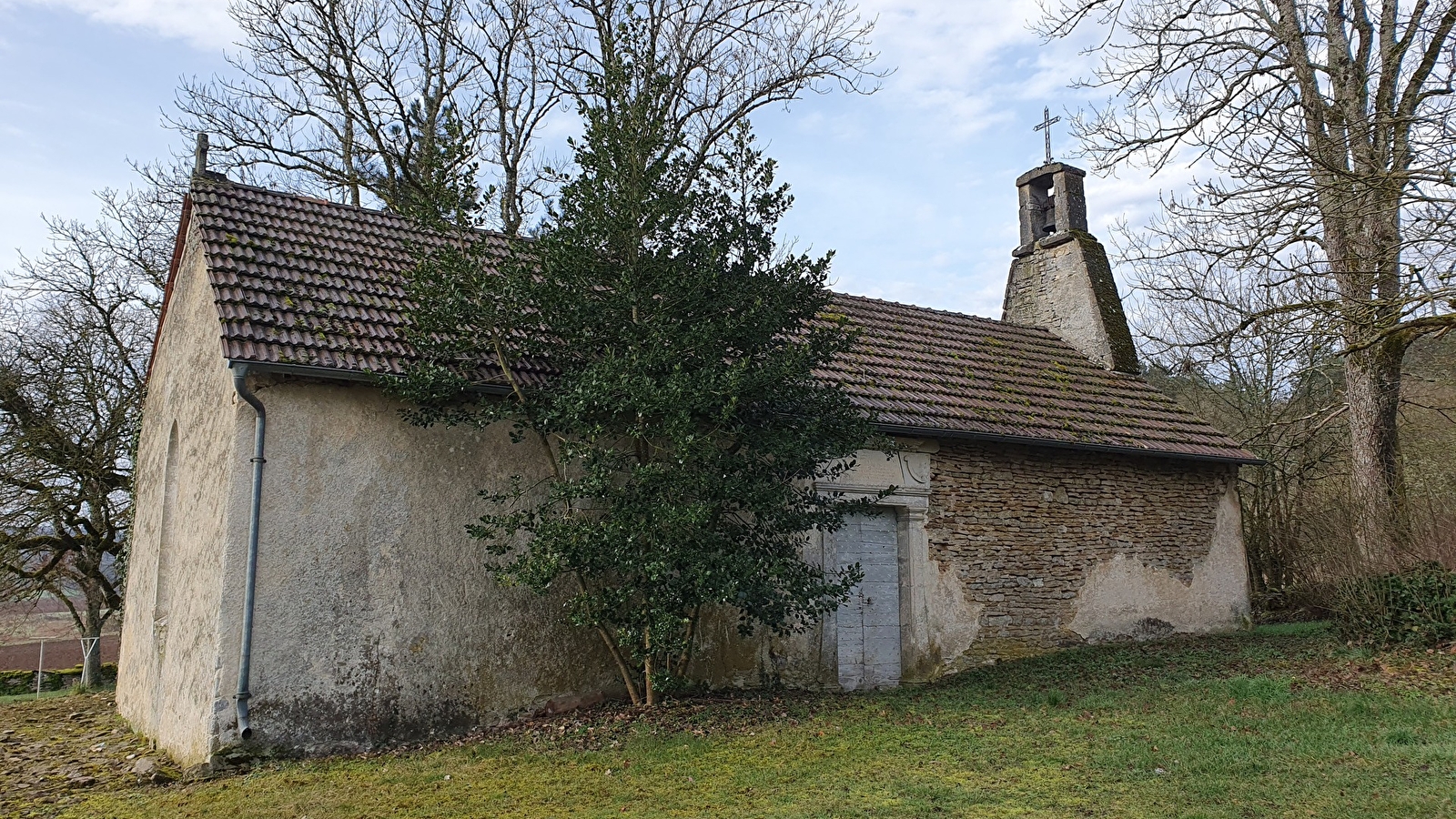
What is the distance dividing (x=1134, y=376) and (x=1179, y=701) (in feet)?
25.3

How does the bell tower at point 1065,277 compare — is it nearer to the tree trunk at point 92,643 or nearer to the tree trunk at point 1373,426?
the tree trunk at point 1373,426

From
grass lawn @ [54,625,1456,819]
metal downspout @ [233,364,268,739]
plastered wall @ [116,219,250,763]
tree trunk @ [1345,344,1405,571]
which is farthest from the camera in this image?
tree trunk @ [1345,344,1405,571]

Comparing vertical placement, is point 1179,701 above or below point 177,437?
below

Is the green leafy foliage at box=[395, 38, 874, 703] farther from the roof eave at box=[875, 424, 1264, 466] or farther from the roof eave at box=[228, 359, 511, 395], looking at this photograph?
the roof eave at box=[875, 424, 1264, 466]

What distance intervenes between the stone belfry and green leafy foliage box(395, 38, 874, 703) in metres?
7.84

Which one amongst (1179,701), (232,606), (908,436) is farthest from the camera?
(908,436)

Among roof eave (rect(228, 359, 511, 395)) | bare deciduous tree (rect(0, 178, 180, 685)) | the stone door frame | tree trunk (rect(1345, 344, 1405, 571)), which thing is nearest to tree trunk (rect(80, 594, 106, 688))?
bare deciduous tree (rect(0, 178, 180, 685))

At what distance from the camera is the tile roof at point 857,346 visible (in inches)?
317

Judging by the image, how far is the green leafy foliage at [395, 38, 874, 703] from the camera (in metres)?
7.49

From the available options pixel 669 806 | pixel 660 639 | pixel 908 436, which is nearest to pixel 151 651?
pixel 660 639

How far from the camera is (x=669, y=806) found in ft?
19.0

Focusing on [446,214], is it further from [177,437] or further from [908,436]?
[908,436]

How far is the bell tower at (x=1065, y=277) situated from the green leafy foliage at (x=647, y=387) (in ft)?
25.7

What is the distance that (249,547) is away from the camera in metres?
7.44
